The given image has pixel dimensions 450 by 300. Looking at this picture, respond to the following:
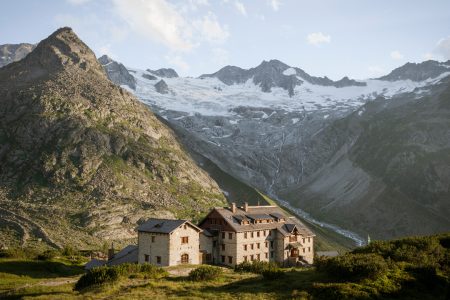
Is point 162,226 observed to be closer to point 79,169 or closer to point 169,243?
point 169,243

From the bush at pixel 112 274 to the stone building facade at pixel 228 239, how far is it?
14.9 meters

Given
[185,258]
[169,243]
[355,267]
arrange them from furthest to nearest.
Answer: [185,258]
[169,243]
[355,267]

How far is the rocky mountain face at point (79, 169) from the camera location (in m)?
130

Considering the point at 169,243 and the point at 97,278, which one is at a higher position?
the point at 169,243

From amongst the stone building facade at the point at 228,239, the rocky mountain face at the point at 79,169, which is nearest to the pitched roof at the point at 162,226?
the stone building facade at the point at 228,239

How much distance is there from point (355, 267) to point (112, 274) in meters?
26.8

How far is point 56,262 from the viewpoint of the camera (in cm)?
7912

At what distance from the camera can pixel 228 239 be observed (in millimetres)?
87562

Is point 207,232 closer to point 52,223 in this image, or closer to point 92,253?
point 92,253

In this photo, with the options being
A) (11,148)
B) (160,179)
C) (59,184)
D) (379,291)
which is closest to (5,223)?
(59,184)

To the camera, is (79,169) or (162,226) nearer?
(162,226)

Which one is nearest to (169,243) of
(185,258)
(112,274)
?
(185,258)

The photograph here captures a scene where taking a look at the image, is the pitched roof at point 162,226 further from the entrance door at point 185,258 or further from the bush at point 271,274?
the bush at point 271,274

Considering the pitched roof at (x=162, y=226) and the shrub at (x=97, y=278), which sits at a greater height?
the pitched roof at (x=162, y=226)
